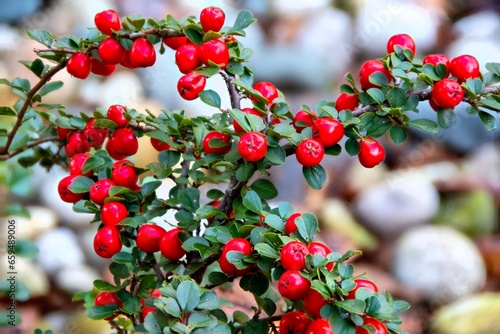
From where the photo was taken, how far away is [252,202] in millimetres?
481

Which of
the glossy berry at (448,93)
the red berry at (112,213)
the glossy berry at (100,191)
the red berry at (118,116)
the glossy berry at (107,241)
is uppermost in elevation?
the glossy berry at (448,93)

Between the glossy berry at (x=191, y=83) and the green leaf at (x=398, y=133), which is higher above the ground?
the green leaf at (x=398, y=133)

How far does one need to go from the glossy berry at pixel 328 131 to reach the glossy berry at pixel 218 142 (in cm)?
7

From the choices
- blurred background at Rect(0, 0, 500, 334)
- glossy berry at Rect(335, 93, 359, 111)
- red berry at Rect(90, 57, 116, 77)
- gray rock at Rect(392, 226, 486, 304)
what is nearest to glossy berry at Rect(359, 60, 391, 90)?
glossy berry at Rect(335, 93, 359, 111)

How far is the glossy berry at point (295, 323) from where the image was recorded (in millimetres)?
457

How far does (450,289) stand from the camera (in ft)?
5.78

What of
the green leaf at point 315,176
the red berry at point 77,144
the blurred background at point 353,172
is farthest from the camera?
the blurred background at point 353,172

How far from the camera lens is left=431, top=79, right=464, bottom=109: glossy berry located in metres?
0.50

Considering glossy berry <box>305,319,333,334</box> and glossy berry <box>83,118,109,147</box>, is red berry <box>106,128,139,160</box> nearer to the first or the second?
glossy berry <box>83,118,109,147</box>

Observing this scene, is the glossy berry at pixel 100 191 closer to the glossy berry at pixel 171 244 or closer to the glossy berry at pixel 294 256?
the glossy berry at pixel 171 244

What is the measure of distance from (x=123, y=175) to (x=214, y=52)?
0.13 meters

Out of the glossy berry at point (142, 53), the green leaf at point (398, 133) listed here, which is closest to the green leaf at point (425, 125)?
the green leaf at point (398, 133)

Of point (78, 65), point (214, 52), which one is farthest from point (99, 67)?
point (214, 52)

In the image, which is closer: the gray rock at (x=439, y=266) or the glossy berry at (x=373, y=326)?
the glossy berry at (x=373, y=326)
